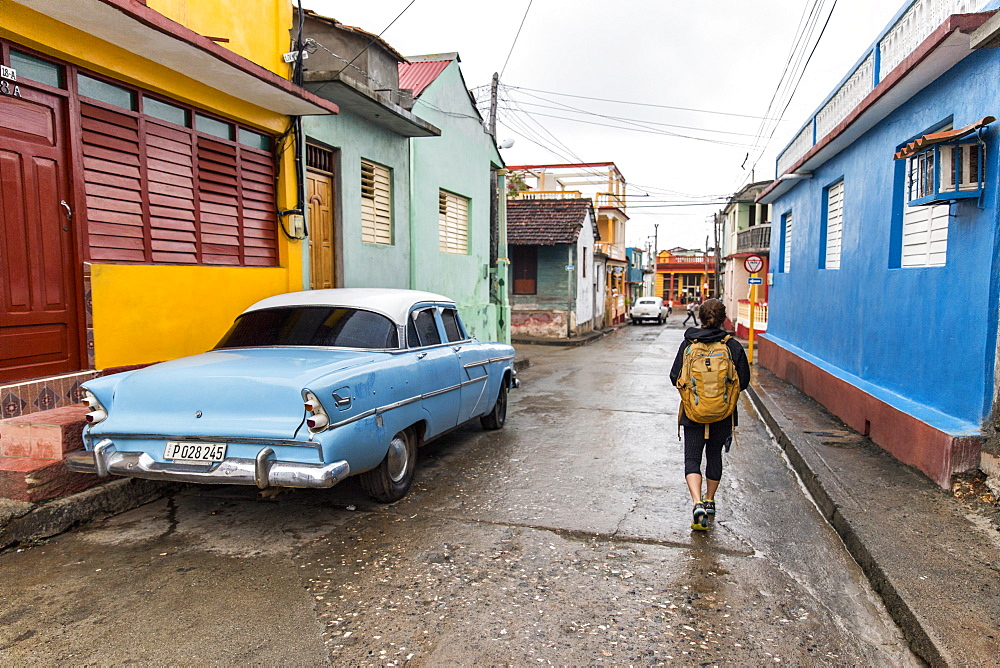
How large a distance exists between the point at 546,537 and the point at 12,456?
3.67m

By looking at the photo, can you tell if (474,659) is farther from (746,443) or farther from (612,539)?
(746,443)

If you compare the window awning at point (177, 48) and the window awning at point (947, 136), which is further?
the window awning at point (177, 48)

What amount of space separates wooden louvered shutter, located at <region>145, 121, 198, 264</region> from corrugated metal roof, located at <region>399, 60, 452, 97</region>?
18.4 ft

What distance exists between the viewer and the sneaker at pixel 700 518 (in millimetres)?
4652

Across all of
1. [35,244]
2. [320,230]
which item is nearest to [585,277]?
[320,230]

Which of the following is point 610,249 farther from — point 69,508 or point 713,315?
point 69,508

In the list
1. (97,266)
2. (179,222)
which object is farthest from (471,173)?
(97,266)

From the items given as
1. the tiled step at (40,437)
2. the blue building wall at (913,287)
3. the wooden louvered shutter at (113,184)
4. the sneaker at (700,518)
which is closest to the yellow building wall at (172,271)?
the wooden louvered shutter at (113,184)

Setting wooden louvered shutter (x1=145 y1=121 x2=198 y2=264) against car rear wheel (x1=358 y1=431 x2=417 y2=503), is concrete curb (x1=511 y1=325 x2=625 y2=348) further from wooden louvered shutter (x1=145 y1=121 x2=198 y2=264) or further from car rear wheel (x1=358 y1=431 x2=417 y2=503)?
car rear wheel (x1=358 y1=431 x2=417 y2=503)

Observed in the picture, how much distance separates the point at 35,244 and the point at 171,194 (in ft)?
5.32

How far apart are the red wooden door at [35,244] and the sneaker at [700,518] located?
521 cm

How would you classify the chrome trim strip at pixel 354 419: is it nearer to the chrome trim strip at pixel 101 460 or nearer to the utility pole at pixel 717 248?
the chrome trim strip at pixel 101 460

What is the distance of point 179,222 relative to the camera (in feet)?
22.7

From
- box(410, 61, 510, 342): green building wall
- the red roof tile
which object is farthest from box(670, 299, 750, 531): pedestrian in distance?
the red roof tile
